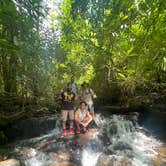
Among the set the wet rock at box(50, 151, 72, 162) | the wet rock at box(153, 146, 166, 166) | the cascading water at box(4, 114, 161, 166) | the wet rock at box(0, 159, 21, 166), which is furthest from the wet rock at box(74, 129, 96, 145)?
the wet rock at box(153, 146, 166, 166)

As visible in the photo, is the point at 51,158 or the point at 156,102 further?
the point at 156,102

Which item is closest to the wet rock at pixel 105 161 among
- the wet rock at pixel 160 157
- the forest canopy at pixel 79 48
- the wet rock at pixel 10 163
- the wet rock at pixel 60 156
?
the wet rock at pixel 60 156

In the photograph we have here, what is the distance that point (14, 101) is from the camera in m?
8.17

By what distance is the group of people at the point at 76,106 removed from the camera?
7.16 m

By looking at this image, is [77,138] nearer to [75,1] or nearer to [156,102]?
[75,1]

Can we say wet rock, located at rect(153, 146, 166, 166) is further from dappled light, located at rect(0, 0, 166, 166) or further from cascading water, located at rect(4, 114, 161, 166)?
cascading water, located at rect(4, 114, 161, 166)

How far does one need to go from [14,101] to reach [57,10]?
5352 millimetres

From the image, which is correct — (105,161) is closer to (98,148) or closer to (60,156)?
(98,148)

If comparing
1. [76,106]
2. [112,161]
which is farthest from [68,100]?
[112,161]

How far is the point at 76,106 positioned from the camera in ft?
26.6

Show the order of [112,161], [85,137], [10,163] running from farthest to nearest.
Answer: [85,137]
[112,161]
[10,163]

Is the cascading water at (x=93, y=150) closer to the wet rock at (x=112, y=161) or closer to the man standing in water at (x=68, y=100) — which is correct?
the wet rock at (x=112, y=161)

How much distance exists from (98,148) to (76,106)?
186 cm

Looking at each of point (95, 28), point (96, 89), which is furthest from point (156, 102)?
point (95, 28)
